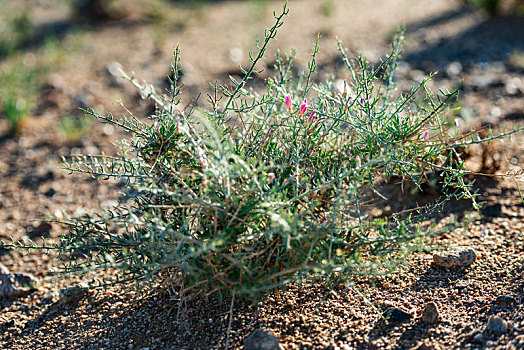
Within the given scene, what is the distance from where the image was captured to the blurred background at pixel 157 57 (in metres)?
3.90

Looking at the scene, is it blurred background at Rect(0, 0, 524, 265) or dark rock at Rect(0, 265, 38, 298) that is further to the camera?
blurred background at Rect(0, 0, 524, 265)

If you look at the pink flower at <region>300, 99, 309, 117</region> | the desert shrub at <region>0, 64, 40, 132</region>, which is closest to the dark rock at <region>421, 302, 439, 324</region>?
the pink flower at <region>300, 99, 309, 117</region>

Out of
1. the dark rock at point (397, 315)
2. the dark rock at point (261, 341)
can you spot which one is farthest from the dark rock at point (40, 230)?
the dark rock at point (397, 315)

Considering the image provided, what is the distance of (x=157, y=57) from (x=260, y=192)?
14.1 ft

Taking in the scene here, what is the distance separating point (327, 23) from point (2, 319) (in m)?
5.11

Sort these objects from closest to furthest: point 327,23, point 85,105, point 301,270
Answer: point 301,270, point 85,105, point 327,23

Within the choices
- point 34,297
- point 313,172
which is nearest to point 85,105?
point 34,297

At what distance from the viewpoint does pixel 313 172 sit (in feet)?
7.15

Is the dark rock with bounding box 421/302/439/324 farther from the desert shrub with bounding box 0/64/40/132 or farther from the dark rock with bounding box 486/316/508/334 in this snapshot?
the desert shrub with bounding box 0/64/40/132

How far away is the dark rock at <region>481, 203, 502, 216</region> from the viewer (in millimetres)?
2844

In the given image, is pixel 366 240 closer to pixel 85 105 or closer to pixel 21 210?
pixel 21 210

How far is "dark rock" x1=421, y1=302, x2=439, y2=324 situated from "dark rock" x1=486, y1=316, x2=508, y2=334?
183 mm

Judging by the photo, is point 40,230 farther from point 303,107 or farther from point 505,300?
point 505,300

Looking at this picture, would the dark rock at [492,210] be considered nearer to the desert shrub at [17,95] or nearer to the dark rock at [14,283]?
the dark rock at [14,283]
